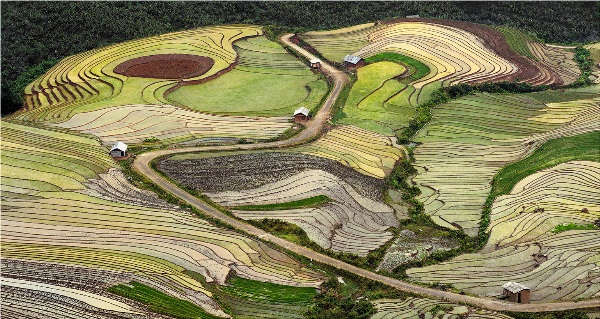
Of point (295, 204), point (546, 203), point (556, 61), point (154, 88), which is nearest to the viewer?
point (546, 203)

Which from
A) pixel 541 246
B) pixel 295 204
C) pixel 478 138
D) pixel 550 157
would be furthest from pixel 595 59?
pixel 295 204

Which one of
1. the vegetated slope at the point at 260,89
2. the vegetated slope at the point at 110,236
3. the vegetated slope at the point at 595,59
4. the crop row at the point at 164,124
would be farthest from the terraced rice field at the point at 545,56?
the vegetated slope at the point at 110,236

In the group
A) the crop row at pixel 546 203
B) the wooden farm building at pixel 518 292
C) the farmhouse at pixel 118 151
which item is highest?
the farmhouse at pixel 118 151

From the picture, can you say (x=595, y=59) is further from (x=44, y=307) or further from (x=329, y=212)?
(x=44, y=307)

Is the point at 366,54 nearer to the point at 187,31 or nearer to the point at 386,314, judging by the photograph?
the point at 187,31

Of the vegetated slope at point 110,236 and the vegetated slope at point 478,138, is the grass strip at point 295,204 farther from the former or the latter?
the vegetated slope at point 478,138
